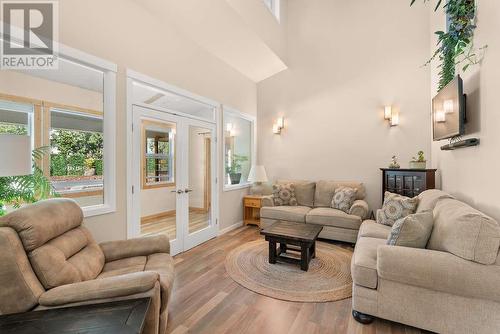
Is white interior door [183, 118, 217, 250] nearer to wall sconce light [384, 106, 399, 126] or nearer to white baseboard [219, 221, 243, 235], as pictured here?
white baseboard [219, 221, 243, 235]

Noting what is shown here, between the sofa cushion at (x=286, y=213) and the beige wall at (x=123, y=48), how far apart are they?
7.56ft

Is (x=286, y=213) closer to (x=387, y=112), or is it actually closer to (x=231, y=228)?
(x=231, y=228)

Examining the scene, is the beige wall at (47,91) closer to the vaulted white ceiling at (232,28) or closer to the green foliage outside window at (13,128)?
the green foliage outside window at (13,128)

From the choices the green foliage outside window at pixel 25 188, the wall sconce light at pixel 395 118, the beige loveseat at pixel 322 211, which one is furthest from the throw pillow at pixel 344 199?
the green foliage outside window at pixel 25 188

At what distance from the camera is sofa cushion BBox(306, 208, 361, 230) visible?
3.77 m

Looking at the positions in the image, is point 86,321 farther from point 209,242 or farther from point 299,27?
point 299,27

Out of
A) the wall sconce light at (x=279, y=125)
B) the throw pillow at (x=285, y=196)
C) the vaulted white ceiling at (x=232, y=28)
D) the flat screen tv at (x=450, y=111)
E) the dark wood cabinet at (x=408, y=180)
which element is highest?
the vaulted white ceiling at (x=232, y=28)

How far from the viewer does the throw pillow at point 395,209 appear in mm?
3004

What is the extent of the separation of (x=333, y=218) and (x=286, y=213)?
779 millimetres

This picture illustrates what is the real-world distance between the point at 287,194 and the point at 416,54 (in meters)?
3.32

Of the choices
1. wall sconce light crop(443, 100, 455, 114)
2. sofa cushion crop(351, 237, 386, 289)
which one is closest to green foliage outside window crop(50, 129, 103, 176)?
sofa cushion crop(351, 237, 386, 289)

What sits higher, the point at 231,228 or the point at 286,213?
the point at 286,213

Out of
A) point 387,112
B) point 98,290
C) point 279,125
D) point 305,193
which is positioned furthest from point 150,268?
point 387,112

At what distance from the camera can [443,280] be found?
169 centimetres
